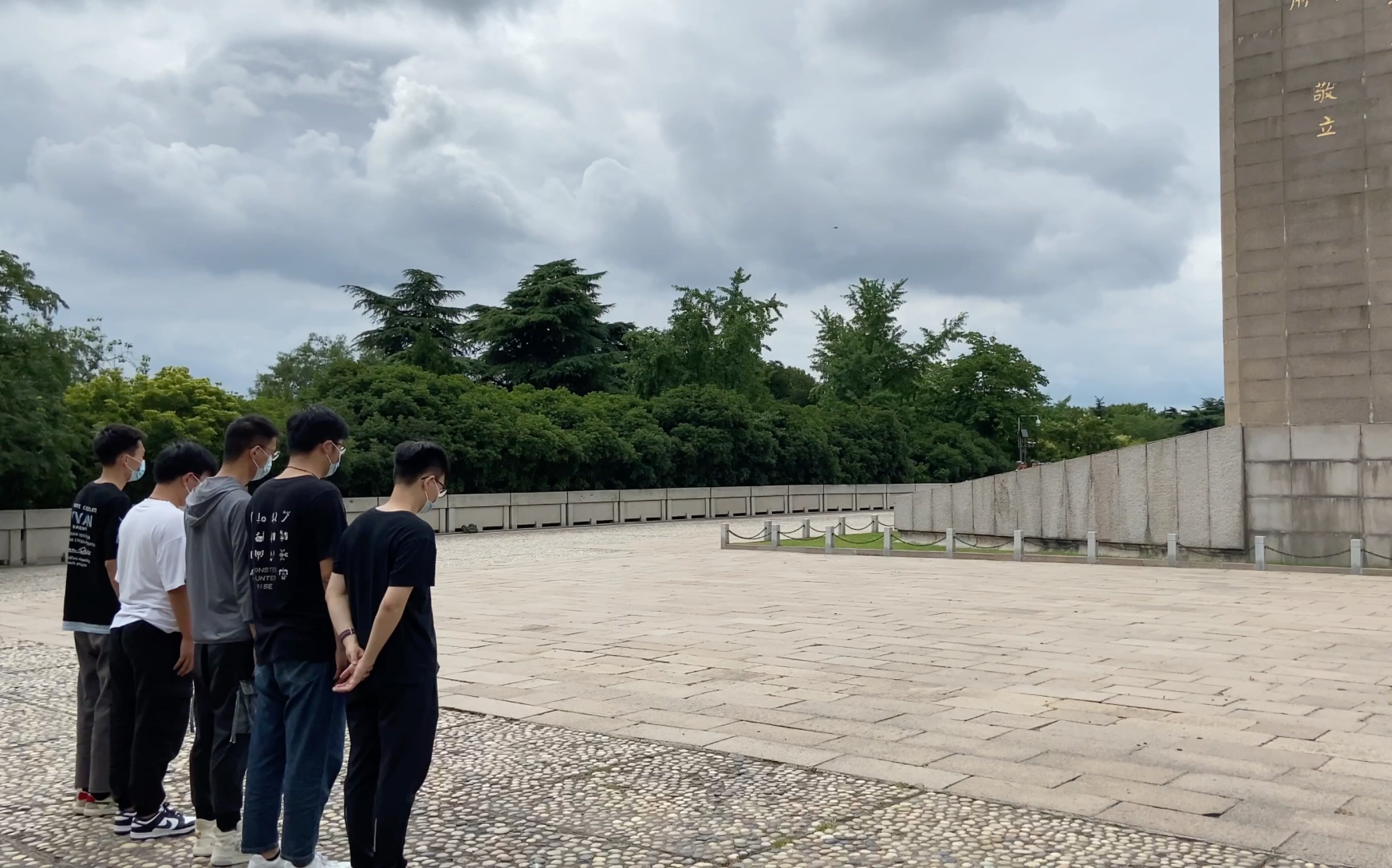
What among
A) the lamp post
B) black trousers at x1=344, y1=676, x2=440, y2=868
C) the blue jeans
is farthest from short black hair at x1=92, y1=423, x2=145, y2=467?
the lamp post

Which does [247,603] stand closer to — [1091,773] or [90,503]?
[90,503]

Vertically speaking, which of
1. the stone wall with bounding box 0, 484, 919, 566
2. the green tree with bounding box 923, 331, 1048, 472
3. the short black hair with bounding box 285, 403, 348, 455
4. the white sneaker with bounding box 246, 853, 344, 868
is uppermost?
the green tree with bounding box 923, 331, 1048, 472

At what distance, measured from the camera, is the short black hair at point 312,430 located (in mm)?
3990

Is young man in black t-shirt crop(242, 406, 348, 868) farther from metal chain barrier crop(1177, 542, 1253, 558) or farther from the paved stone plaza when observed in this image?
metal chain barrier crop(1177, 542, 1253, 558)

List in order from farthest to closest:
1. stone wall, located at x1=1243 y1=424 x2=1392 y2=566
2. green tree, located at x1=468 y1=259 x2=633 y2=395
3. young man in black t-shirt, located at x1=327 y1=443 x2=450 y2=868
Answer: green tree, located at x1=468 y1=259 x2=633 y2=395, stone wall, located at x1=1243 y1=424 x2=1392 y2=566, young man in black t-shirt, located at x1=327 y1=443 x2=450 y2=868

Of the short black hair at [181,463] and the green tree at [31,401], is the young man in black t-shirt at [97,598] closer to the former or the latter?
the short black hair at [181,463]

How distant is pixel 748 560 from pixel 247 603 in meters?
15.9

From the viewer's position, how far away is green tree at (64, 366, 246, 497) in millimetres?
23406

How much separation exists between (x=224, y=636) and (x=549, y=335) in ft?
140

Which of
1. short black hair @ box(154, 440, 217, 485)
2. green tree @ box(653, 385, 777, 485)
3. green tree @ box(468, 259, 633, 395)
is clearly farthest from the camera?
green tree @ box(468, 259, 633, 395)

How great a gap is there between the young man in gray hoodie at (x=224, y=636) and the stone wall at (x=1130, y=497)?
16338 mm

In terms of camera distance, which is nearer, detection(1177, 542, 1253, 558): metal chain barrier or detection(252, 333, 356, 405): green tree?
detection(1177, 542, 1253, 558): metal chain barrier

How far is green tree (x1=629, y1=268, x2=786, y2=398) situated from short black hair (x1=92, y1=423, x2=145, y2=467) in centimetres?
4181

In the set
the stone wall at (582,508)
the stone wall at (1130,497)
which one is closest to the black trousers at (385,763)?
the stone wall at (1130,497)
